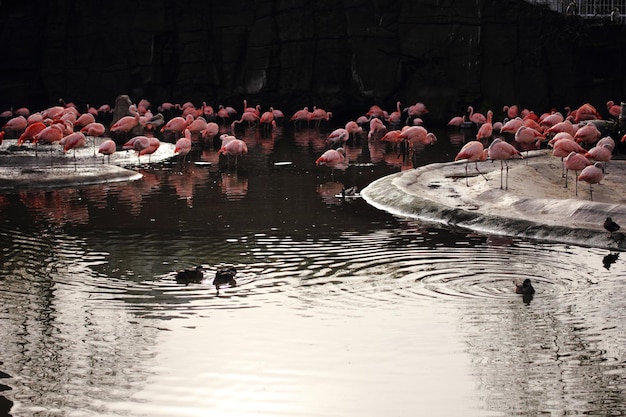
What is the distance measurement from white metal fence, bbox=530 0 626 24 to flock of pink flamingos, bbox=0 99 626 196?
2.21m

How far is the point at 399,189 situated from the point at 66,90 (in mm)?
16580

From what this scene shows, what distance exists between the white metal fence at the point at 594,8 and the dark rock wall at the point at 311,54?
10.0 inches

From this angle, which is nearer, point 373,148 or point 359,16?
point 373,148

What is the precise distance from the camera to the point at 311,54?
25188 millimetres

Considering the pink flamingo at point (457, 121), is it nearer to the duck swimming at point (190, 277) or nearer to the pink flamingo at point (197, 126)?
the pink flamingo at point (197, 126)

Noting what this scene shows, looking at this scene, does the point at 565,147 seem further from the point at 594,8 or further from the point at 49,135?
the point at 594,8

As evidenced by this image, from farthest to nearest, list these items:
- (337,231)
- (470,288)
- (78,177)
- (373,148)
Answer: (373,148)
(78,177)
(337,231)
(470,288)

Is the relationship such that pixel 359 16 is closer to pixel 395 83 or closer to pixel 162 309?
pixel 395 83

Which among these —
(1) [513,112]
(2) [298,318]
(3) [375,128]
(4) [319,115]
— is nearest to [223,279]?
(2) [298,318]

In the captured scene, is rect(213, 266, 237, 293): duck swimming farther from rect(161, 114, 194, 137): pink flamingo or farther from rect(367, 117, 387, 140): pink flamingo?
rect(367, 117, 387, 140): pink flamingo

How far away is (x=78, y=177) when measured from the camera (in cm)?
1430

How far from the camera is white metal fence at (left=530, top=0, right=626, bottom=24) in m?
22.9

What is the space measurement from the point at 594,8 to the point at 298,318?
17473mm

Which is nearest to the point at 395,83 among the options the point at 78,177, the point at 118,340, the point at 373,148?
the point at 373,148
